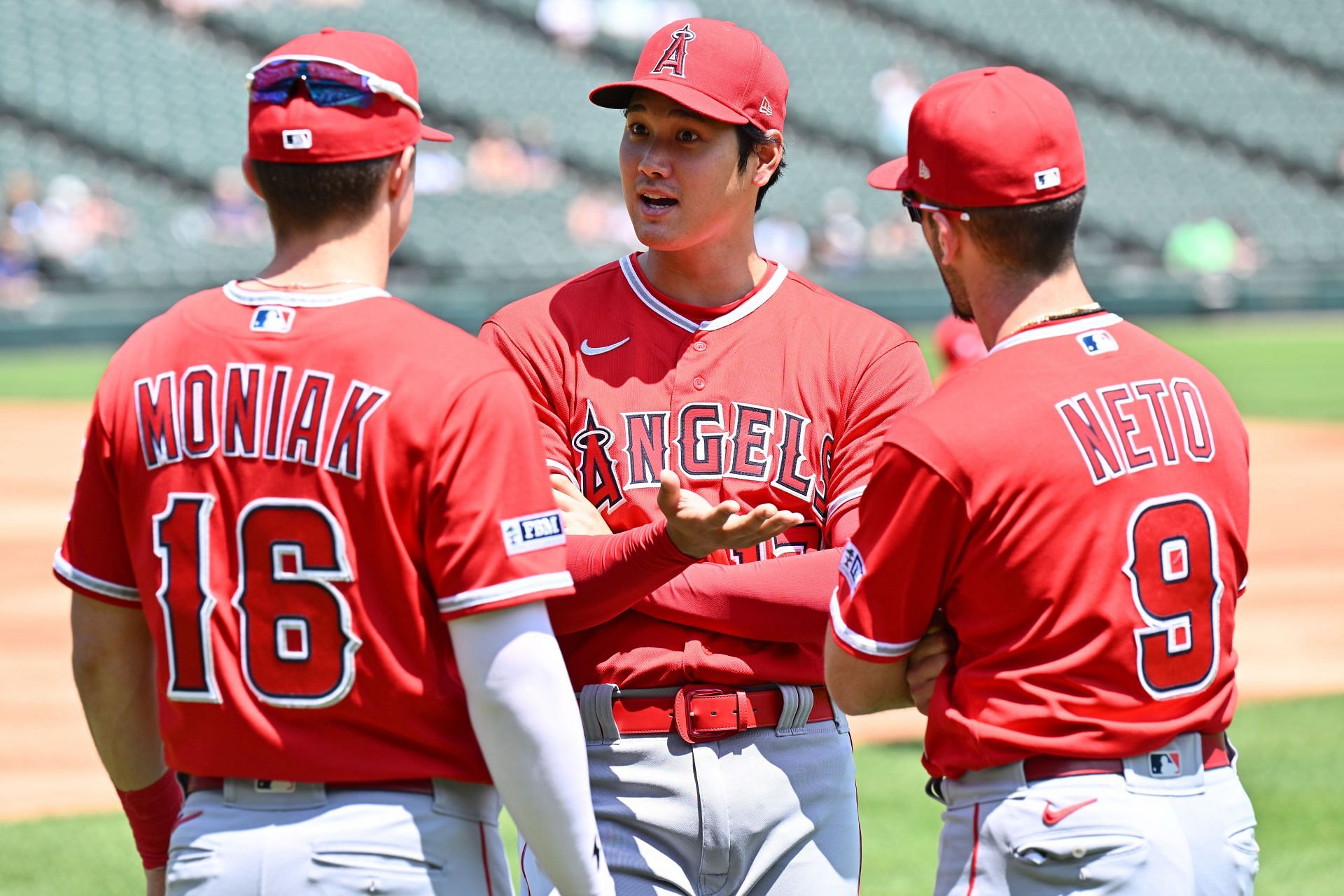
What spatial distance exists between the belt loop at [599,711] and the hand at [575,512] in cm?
27

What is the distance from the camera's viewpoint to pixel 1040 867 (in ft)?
7.78

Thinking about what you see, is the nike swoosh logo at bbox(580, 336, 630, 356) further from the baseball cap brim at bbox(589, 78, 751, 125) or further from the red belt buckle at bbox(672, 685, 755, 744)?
the red belt buckle at bbox(672, 685, 755, 744)

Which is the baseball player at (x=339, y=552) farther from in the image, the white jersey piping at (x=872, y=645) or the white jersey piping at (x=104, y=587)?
the white jersey piping at (x=872, y=645)

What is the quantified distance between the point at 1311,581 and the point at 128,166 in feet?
63.0

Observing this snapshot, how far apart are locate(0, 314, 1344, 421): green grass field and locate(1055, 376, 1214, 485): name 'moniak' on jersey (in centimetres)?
1503

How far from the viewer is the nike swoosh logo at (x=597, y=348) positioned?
3.00 meters

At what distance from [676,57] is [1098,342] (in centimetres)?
98

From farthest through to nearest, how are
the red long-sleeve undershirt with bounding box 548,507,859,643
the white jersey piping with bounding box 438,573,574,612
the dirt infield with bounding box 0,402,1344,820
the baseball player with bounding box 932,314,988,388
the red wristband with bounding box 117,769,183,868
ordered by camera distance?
the dirt infield with bounding box 0,402,1344,820 < the baseball player with bounding box 932,314,988,388 < the red long-sleeve undershirt with bounding box 548,507,859,643 < the red wristband with bounding box 117,769,183,868 < the white jersey piping with bounding box 438,573,574,612

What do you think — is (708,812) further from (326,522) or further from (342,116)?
(342,116)

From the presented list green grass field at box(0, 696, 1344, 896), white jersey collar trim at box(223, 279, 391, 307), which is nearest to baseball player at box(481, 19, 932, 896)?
white jersey collar trim at box(223, 279, 391, 307)

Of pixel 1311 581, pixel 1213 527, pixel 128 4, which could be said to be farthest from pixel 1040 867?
pixel 128 4

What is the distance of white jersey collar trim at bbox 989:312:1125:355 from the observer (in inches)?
97.0

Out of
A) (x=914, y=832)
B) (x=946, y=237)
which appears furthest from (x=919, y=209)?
(x=914, y=832)

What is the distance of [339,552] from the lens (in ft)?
7.43
